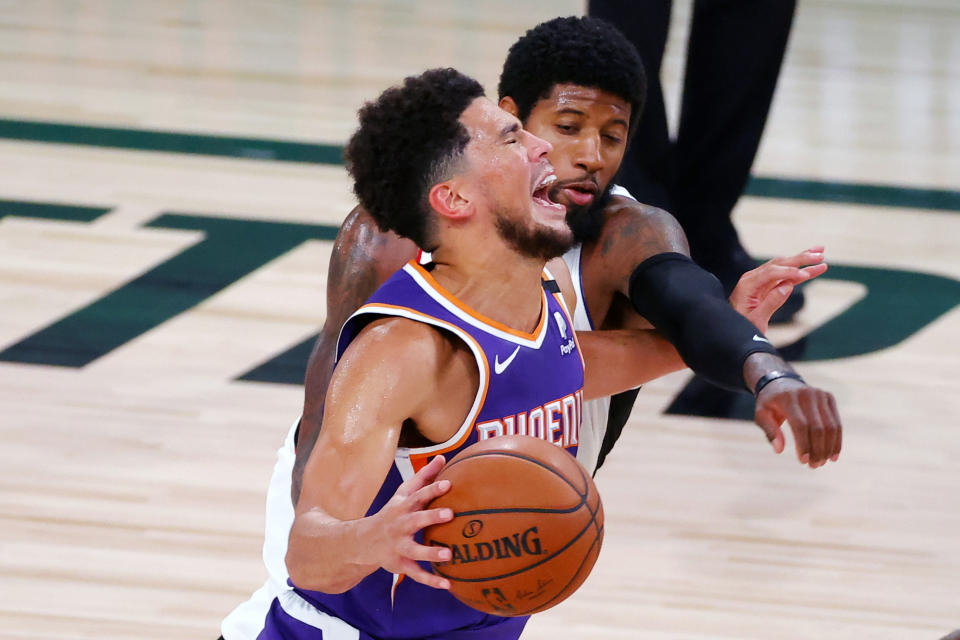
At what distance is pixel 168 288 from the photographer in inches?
211

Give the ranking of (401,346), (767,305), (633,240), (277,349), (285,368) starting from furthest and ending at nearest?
(277,349)
(285,368)
(633,240)
(767,305)
(401,346)

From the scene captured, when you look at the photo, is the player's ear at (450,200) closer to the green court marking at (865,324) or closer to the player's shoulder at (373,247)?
the player's shoulder at (373,247)

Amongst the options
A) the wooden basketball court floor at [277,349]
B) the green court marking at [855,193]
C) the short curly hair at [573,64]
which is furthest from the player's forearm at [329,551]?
the green court marking at [855,193]

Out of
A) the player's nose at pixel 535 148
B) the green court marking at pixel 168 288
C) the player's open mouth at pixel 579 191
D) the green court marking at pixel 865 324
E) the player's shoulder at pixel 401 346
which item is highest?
the player's nose at pixel 535 148

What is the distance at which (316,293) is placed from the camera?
17.7 feet

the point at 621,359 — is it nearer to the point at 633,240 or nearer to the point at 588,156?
the point at 633,240

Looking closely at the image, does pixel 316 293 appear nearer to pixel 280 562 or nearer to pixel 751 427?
pixel 751 427

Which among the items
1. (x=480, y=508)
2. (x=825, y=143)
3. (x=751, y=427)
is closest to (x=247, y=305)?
(x=751, y=427)

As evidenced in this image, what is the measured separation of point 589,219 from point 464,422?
0.80 m

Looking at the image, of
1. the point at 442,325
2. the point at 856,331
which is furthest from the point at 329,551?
the point at 856,331

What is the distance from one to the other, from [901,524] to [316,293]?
241 cm

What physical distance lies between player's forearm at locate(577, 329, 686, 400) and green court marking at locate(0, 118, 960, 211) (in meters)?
4.26

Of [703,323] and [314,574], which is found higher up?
[703,323]

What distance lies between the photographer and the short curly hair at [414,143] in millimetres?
2305
